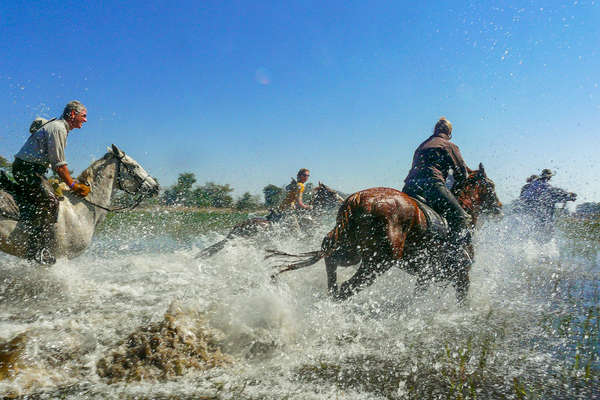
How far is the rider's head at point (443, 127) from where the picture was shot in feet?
18.3

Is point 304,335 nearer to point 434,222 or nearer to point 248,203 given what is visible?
point 434,222

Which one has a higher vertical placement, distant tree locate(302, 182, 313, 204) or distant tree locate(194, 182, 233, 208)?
distant tree locate(194, 182, 233, 208)

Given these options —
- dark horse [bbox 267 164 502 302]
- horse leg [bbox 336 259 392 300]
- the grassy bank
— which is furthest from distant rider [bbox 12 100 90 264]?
horse leg [bbox 336 259 392 300]

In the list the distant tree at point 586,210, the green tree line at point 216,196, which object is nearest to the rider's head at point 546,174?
the distant tree at point 586,210

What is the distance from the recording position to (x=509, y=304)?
5.32 metres

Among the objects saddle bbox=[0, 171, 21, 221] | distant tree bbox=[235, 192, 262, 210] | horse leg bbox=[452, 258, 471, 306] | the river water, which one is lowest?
the river water

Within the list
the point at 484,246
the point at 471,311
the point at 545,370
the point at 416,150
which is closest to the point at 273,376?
the point at 545,370

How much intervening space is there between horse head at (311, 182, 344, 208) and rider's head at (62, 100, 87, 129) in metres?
5.05

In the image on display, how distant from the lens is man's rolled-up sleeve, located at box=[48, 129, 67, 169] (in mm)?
4832

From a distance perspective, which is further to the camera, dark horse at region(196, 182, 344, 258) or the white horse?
dark horse at region(196, 182, 344, 258)

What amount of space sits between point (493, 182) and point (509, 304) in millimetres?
1991

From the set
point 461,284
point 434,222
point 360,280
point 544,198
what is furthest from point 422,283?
point 544,198

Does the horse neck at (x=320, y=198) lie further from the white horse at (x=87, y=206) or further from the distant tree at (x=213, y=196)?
the distant tree at (x=213, y=196)

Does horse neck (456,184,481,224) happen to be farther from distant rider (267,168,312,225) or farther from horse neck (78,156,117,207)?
horse neck (78,156,117,207)
